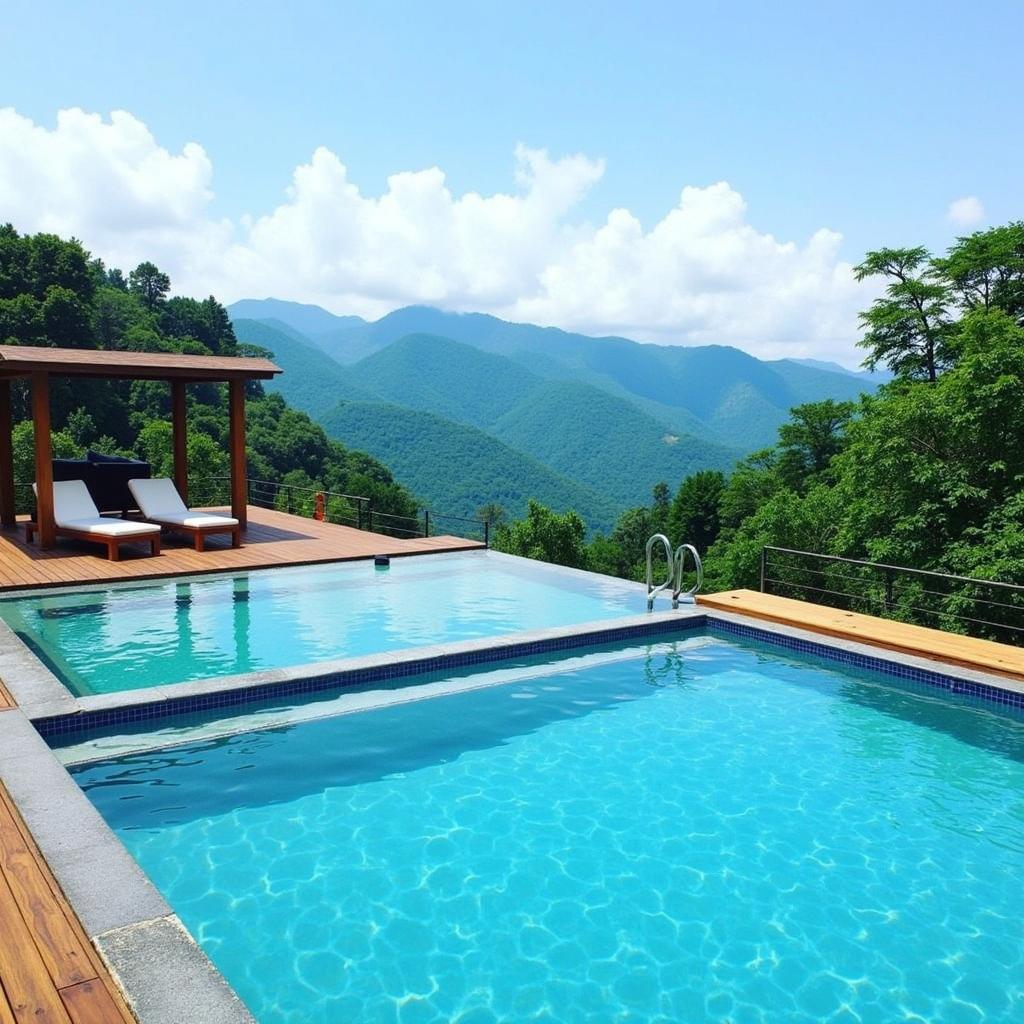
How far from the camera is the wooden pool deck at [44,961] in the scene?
246cm

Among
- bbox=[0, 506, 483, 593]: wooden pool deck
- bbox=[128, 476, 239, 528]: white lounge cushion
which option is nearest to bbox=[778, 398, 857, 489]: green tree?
bbox=[0, 506, 483, 593]: wooden pool deck

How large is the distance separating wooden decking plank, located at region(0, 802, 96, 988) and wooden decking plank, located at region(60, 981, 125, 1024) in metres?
0.05

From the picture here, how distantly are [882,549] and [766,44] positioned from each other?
9.72m

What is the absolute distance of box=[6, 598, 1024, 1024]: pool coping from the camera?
2691mm

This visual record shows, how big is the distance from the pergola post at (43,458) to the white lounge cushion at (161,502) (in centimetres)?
126

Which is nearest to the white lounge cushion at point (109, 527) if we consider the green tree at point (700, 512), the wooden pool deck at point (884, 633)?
the wooden pool deck at point (884, 633)

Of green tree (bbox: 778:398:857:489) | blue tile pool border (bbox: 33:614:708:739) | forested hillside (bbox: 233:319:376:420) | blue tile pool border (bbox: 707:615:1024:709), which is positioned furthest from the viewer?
forested hillside (bbox: 233:319:376:420)

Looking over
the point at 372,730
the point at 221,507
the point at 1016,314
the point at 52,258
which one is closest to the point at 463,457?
the point at 52,258

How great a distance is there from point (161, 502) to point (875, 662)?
9.67 m

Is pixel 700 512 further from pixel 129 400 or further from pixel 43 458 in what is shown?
pixel 43 458

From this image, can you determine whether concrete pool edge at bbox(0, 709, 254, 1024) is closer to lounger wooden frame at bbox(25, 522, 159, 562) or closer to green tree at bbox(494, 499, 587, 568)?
lounger wooden frame at bbox(25, 522, 159, 562)

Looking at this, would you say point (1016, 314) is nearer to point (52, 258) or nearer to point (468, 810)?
point (468, 810)

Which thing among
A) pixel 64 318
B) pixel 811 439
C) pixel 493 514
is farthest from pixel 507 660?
pixel 493 514

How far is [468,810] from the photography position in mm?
4898
